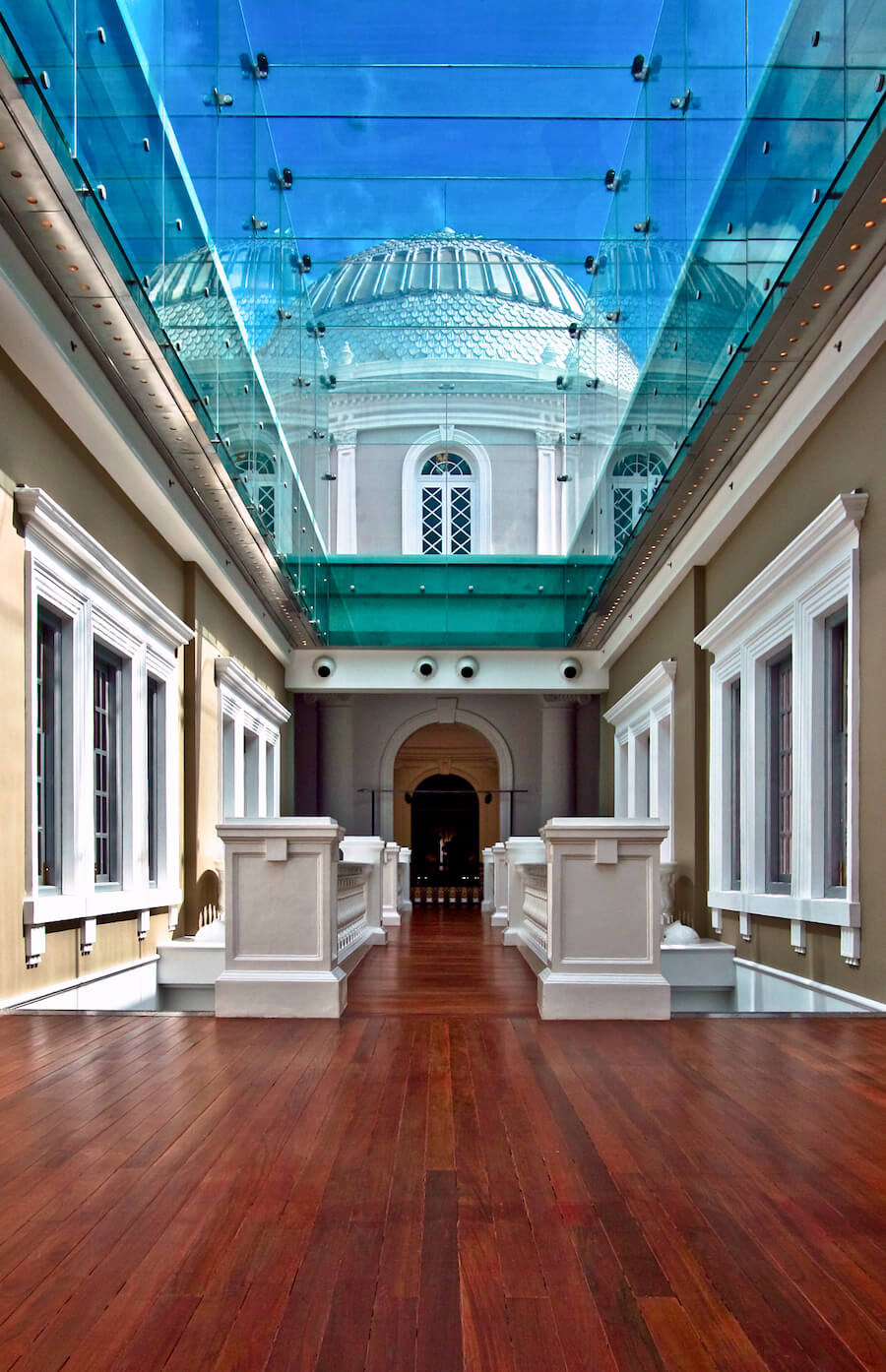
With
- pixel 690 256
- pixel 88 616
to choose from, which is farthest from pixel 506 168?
pixel 88 616

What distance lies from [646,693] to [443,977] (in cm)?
600

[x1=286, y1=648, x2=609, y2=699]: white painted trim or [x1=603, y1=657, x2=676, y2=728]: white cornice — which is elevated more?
[x1=286, y1=648, x2=609, y2=699]: white painted trim

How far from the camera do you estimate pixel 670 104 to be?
972 cm

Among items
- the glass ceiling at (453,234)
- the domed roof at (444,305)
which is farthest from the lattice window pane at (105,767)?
the domed roof at (444,305)

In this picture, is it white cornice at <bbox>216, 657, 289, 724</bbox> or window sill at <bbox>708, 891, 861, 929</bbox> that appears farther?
white cornice at <bbox>216, 657, 289, 724</bbox>

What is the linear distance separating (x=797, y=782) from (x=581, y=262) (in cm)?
856

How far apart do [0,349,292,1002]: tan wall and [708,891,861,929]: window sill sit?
15.9ft

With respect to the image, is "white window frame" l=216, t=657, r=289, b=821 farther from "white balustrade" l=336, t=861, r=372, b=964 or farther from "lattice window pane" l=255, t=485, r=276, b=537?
"lattice window pane" l=255, t=485, r=276, b=537

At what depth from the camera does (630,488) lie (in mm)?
12117

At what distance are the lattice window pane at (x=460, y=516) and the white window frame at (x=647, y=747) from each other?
5511 mm

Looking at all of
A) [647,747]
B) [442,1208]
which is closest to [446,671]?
[647,747]

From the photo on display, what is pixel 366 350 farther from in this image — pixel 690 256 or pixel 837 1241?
pixel 837 1241

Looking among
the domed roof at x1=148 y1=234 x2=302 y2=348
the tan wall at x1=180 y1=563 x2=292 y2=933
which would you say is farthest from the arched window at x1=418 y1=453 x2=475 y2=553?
the tan wall at x1=180 y1=563 x2=292 y2=933

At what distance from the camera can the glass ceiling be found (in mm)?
6637
